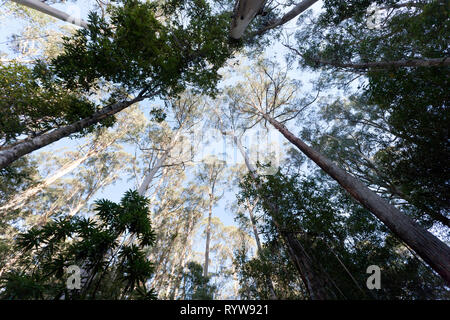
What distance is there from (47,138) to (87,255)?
275 cm

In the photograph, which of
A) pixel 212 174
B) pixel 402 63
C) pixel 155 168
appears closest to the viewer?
pixel 402 63

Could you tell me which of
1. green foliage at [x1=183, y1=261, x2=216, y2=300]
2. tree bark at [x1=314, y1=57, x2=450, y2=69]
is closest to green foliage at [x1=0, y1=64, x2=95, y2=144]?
tree bark at [x1=314, y1=57, x2=450, y2=69]

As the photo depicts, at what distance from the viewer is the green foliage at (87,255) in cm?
152

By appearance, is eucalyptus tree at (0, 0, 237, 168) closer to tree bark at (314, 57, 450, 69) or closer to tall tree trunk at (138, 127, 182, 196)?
tall tree trunk at (138, 127, 182, 196)

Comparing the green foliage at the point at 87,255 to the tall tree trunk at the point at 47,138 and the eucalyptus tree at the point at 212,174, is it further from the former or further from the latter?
the eucalyptus tree at the point at 212,174

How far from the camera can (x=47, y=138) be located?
3062mm

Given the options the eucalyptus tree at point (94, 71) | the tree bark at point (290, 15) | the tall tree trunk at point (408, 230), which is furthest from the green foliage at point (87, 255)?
the tree bark at point (290, 15)

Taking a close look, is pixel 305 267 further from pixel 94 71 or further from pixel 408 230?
pixel 94 71

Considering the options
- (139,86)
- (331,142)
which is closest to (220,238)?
(331,142)

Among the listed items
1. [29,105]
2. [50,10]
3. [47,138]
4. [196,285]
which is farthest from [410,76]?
[196,285]

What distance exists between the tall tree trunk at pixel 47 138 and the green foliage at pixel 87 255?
156 cm

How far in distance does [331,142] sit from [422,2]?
21.4 ft
